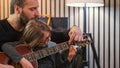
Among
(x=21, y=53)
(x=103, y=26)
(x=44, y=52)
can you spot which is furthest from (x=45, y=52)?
(x=103, y=26)

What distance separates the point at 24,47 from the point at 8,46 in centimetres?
10

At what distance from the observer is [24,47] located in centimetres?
146

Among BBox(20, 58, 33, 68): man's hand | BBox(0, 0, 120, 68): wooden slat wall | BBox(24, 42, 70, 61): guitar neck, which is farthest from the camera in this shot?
BBox(0, 0, 120, 68): wooden slat wall

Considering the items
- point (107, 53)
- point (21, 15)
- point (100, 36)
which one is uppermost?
point (21, 15)

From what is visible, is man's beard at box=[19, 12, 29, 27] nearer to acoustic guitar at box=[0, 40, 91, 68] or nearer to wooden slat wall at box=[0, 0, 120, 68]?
acoustic guitar at box=[0, 40, 91, 68]

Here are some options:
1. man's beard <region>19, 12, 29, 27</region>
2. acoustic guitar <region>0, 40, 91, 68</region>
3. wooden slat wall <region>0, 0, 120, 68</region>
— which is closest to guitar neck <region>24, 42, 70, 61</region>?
acoustic guitar <region>0, 40, 91, 68</region>

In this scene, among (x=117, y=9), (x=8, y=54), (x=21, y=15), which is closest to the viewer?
(x=8, y=54)

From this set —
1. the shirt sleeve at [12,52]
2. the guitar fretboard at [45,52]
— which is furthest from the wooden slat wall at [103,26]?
the shirt sleeve at [12,52]

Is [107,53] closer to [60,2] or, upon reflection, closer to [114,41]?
[114,41]

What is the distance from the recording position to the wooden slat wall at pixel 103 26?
3037 millimetres

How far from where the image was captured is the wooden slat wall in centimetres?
304

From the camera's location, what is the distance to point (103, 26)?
10.1ft

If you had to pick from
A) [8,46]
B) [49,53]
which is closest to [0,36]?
[8,46]

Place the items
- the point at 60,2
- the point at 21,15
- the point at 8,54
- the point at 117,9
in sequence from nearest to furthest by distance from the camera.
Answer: the point at 8,54
the point at 21,15
the point at 117,9
the point at 60,2
